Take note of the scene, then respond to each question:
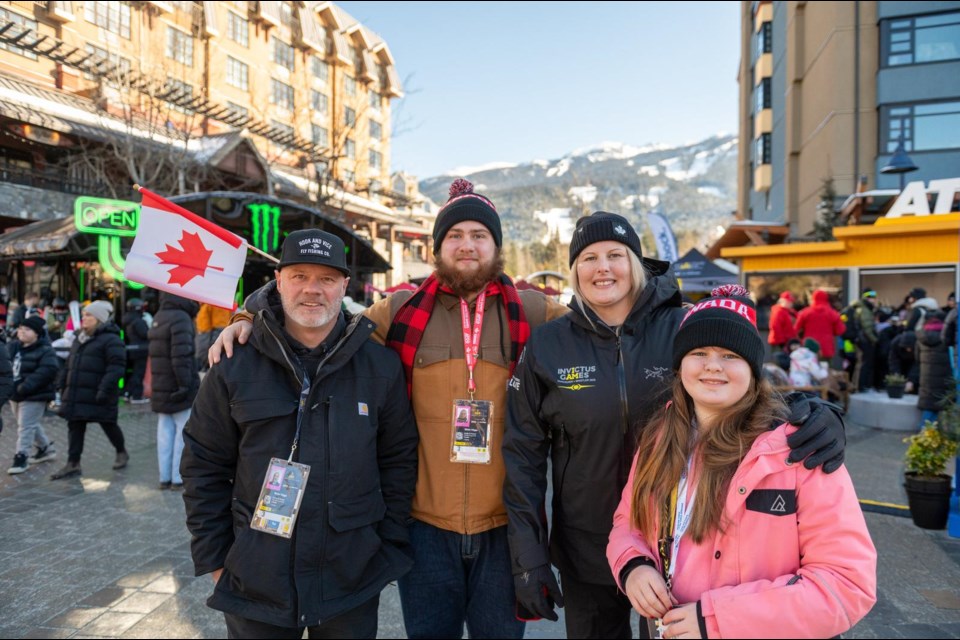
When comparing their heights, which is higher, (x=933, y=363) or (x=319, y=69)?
(x=319, y=69)

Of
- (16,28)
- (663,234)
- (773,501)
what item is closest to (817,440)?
(773,501)

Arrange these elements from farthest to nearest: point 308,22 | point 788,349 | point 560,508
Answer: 1. point 308,22
2. point 788,349
3. point 560,508

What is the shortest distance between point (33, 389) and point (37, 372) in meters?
0.30

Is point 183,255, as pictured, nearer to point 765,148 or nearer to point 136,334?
point 136,334

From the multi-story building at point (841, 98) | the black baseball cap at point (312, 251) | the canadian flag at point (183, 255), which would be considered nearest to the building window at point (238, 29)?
the multi-story building at point (841, 98)

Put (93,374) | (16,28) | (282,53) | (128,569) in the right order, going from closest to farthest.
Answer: (16,28), (128,569), (93,374), (282,53)

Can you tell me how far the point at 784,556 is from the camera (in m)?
1.62

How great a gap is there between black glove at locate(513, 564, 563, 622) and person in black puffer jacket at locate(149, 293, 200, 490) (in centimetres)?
483

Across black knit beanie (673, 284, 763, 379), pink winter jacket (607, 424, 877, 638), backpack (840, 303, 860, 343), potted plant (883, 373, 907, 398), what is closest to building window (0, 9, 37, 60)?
black knit beanie (673, 284, 763, 379)

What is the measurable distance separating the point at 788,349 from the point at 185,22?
2611cm

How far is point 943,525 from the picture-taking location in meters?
4.61

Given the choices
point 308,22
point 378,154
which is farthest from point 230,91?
point 378,154

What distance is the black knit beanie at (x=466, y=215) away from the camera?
2.72m

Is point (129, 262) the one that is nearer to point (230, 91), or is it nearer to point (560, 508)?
point (560, 508)
